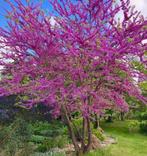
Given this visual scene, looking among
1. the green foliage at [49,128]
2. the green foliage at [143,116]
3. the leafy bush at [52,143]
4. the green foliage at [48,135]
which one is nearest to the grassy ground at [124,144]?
the green foliage at [143,116]

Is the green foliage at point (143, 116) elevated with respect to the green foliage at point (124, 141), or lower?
elevated

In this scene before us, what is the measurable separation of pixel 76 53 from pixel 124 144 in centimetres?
802

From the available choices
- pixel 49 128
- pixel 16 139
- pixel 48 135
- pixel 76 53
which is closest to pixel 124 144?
pixel 49 128

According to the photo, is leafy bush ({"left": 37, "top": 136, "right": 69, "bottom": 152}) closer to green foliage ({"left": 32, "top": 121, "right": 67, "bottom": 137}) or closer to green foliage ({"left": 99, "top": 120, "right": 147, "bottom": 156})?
green foliage ({"left": 32, "top": 121, "right": 67, "bottom": 137})

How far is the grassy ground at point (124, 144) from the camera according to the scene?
37.9 feet

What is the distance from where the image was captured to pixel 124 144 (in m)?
14.7

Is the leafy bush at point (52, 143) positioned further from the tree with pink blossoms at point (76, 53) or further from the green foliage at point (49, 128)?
the tree with pink blossoms at point (76, 53)

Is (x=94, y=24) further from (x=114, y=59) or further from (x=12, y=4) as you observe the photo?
(x=12, y=4)

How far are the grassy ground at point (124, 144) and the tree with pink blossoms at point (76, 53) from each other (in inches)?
88.1

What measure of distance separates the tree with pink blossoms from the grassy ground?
7.34 ft

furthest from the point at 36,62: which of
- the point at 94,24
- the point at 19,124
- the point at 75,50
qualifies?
the point at 19,124

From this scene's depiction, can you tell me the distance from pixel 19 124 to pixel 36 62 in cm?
435

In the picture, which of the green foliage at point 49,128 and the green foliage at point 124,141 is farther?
the green foliage at point 49,128

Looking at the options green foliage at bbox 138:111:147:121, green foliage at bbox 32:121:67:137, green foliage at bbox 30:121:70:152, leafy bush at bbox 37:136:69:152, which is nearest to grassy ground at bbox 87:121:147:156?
green foliage at bbox 138:111:147:121
